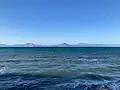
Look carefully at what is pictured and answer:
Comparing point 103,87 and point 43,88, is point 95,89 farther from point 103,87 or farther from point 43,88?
point 43,88

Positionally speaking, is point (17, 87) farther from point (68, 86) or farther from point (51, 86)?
point (68, 86)

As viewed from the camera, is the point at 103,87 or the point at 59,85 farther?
the point at 59,85

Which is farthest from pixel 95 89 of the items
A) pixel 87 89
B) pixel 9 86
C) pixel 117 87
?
pixel 9 86

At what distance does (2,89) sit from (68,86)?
13.3ft

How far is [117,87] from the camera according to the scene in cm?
1431

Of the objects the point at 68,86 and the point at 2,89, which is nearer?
the point at 2,89

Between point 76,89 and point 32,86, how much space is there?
2767 mm

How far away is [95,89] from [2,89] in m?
5.43

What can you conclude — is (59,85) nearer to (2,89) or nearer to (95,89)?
(95,89)

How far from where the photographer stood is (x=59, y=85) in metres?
14.8

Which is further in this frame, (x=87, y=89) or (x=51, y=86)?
(x=51, y=86)

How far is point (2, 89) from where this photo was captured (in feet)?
44.5

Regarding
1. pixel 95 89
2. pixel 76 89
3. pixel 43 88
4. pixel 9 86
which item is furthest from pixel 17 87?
pixel 95 89

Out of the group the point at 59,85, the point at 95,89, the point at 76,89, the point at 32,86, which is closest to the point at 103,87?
the point at 95,89
